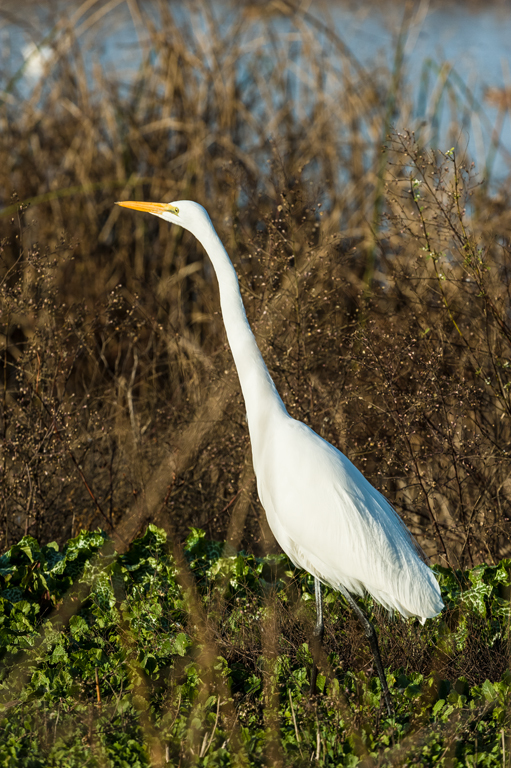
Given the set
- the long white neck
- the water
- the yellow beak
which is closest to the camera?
the long white neck

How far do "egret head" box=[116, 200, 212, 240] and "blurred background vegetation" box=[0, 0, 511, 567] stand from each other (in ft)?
1.63

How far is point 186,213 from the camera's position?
2.46 metres

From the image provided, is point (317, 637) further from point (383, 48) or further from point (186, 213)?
point (383, 48)

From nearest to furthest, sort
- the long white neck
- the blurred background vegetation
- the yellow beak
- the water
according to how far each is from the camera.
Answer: the long white neck, the yellow beak, the blurred background vegetation, the water

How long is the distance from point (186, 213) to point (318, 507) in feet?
3.41

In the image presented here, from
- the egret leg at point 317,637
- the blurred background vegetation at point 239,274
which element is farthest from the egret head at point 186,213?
the egret leg at point 317,637

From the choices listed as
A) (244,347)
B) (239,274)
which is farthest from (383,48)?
(244,347)

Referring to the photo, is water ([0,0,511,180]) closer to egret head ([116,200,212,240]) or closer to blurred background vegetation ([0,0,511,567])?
blurred background vegetation ([0,0,511,567])

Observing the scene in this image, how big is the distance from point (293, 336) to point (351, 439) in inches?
20.0

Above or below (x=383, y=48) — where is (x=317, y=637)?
below

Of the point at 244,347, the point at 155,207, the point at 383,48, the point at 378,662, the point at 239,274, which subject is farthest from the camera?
the point at 383,48

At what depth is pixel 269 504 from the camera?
8.05ft

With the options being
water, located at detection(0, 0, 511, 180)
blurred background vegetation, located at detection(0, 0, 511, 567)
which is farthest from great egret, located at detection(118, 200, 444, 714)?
water, located at detection(0, 0, 511, 180)

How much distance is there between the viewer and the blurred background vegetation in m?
2.98
